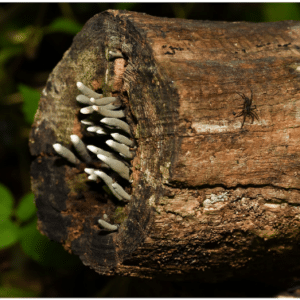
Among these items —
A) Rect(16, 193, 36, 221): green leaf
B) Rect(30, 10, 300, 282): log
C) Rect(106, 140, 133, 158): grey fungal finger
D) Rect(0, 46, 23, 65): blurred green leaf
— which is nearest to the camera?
Rect(30, 10, 300, 282): log

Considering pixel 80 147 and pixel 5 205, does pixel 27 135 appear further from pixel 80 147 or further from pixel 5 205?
pixel 80 147

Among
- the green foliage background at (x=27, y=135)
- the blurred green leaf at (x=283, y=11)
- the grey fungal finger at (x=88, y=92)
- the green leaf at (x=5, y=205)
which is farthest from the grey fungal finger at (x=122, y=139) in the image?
the blurred green leaf at (x=283, y=11)

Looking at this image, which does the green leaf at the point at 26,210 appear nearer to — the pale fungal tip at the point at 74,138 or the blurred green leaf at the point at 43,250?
the blurred green leaf at the point at 43,250

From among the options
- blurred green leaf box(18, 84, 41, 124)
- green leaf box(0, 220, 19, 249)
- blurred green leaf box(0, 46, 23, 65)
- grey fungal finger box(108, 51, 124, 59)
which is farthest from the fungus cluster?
blurred green leaf box(0, 46, 23, 65)

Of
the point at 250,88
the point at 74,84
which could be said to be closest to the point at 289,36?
the point at 250,88

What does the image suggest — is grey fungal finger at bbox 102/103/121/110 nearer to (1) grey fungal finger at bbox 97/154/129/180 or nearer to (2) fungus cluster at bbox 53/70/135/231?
(2) fungus cluster at bbox 53/70/135/231

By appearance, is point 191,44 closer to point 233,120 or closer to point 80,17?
point 233,120
